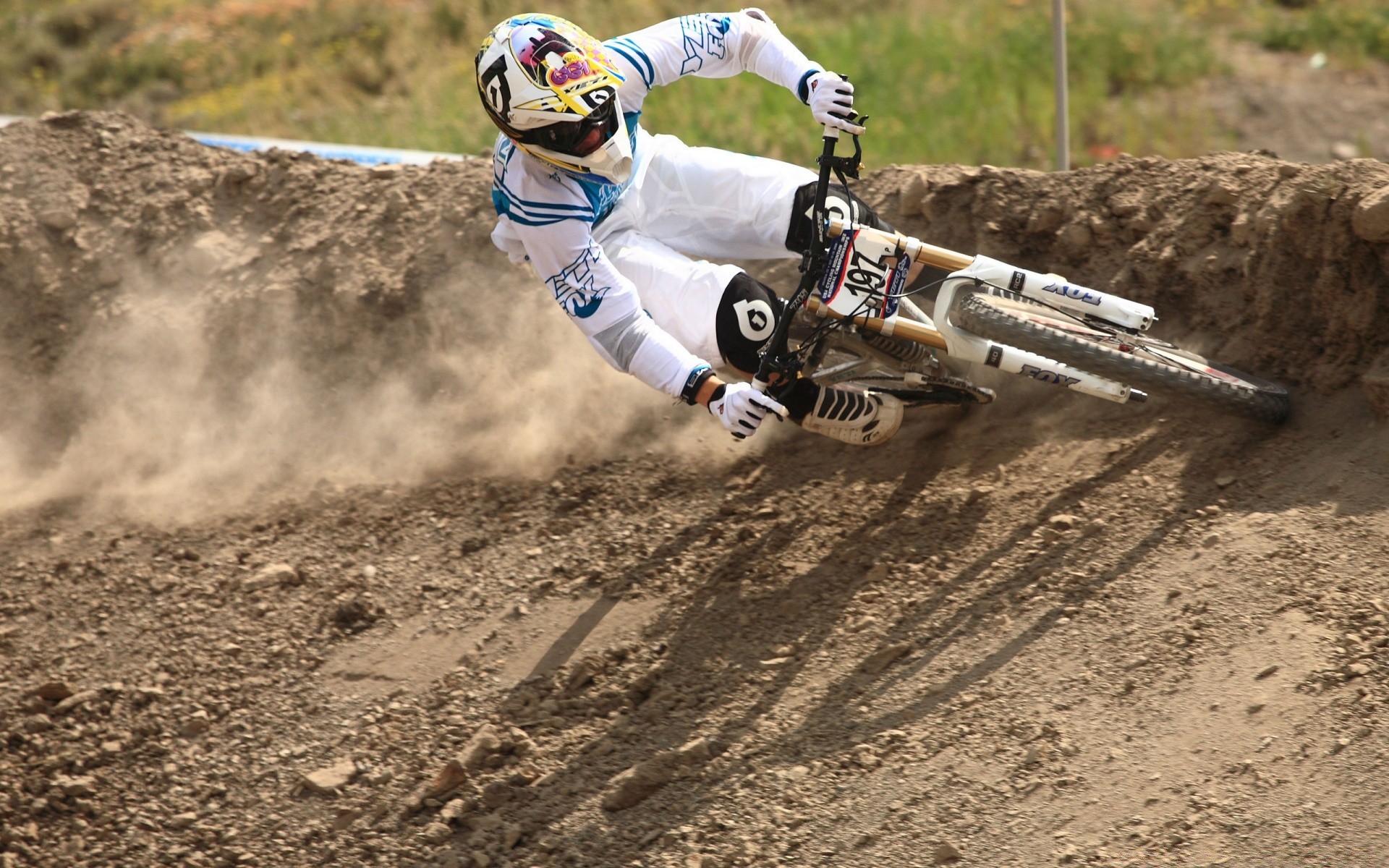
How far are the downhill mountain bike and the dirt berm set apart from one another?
1.34ft

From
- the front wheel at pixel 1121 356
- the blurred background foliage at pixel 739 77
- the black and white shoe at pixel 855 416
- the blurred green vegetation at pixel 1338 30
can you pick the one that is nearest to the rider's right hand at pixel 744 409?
the black and white shoe at pixel 855 416

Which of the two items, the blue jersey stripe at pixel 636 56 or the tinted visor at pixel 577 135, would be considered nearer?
the tinted visor at pixel 577 135

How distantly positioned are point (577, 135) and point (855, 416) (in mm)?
1600

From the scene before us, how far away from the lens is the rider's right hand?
4.23 m

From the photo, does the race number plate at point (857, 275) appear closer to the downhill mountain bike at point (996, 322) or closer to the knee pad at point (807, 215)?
the downhill mountain bike at point (996, 322)

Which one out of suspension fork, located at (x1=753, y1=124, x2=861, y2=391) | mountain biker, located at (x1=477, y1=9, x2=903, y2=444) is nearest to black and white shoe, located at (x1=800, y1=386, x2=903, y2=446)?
mountain biker, located at (x1=477, y1=9, x2=903, y2=444)

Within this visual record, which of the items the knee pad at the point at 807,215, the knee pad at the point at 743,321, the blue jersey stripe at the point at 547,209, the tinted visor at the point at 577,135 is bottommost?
the knee pad at the point at 743,321

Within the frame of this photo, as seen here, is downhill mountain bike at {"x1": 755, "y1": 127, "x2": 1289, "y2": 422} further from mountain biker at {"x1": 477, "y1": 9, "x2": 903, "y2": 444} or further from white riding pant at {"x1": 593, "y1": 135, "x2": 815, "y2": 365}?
white riding pant at {"x1": 593, "y1": 135, "x2": 815, "y2": 365}

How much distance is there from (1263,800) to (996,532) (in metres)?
1.65

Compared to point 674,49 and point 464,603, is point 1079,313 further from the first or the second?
point 464,603

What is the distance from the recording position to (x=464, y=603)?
5.64 meters

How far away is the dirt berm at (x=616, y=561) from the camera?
3.89 m

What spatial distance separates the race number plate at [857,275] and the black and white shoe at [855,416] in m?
0.39

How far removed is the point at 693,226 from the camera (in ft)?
A: 17.2
